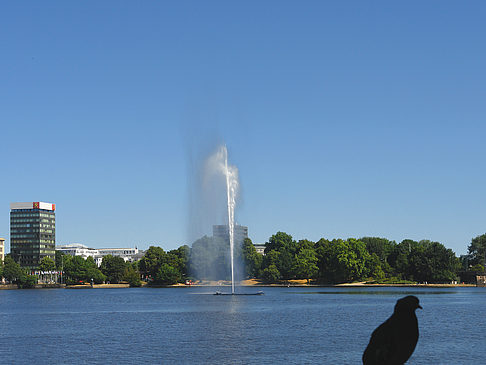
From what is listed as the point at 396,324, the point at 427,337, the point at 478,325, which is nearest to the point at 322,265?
the point at 478,325

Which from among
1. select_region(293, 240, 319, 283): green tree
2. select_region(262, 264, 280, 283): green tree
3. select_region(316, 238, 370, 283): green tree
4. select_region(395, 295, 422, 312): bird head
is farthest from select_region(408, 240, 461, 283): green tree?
select_region(395, 295, 422, 312): bird head

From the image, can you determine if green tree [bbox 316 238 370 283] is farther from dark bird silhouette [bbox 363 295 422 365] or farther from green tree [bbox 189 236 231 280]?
dark bird silhouette [bbox 363 295 422 365]

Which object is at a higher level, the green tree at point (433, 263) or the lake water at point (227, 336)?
the green tree at point (433, 263)

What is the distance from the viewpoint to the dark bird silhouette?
827 cm

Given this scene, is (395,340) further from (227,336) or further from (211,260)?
(211,260)

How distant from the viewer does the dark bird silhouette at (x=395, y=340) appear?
8273 millimetres

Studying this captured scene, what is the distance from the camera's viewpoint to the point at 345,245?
174m

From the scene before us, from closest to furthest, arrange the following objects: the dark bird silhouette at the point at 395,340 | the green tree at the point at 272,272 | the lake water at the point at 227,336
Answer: the dark bird silhouette at the point at 395,340, the lake water at the point at 227,336, the green tree at the point at 272,272

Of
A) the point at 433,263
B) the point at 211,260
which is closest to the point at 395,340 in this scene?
the point at 433,263

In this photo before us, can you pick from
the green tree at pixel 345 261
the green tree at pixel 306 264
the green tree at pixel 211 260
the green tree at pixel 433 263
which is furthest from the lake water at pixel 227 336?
the green tree at pixel 306 264

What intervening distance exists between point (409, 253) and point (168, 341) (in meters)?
130

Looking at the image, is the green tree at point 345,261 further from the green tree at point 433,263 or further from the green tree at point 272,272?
the green tree at point 272,272

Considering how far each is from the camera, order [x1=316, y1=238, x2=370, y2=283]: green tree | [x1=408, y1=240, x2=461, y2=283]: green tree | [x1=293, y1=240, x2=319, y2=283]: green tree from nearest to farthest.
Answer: [x1=408, y1=240, x2=461, y2=283]: green tree
[x1=316, y1=238, x2=370, y2=283]: green tree
[x1=293, y1=240, x2=319, y2=283]: green tree

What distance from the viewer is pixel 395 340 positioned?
831cm
